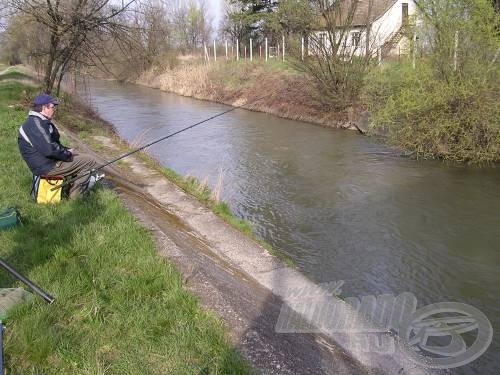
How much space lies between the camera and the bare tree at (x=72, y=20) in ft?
45.4

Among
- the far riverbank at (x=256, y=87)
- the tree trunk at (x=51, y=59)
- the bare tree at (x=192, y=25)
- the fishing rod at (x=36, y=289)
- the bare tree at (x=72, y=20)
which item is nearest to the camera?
the fishing rod at (x=36, y=289)

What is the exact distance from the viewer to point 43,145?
20.5 ft

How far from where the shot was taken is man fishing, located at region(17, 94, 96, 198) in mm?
6254

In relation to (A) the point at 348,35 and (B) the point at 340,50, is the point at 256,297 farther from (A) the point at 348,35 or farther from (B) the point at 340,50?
(A) the point at 348,35

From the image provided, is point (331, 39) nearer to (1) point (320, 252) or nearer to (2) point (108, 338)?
(1) point (320, 252)

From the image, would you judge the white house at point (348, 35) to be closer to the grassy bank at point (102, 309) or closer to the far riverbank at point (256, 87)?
the far riverbank at point (256, 87)

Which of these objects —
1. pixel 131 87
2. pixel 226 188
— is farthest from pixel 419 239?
pixel 131 87

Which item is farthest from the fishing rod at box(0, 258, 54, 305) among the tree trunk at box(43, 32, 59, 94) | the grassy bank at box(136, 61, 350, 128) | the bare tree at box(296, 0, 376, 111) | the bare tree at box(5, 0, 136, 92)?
the bare tree at box(296, 0, 376, 111)

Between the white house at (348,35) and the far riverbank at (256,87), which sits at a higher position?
the white house at (348,35)

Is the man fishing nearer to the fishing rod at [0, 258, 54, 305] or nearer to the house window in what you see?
the fishing rod at [0, 258, 54, 305]

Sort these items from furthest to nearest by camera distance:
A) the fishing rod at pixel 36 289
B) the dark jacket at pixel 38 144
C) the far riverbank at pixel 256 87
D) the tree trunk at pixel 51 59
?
1. the far riverbank at pixel 256 87
2. the tree trunk at pixel 51 59
3. the dark jacket at pixel 38 144
4. the fishing rod at pixel 36 289

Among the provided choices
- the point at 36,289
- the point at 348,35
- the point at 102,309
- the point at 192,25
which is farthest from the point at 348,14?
the point at 192,25

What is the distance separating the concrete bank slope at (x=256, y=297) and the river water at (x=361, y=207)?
4.26 feet

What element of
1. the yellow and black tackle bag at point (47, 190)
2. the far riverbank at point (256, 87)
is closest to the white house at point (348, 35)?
the far riverbank at point (256, 87)
